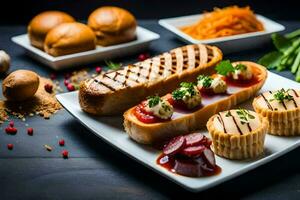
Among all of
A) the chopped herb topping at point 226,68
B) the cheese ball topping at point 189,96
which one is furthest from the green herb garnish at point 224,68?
the cheese ball topping at point 189,96

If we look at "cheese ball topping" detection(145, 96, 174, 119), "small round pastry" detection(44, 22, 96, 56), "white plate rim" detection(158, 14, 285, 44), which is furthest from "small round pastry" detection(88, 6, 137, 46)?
"cheese ball topping" detection(145, 96, 174, 119)

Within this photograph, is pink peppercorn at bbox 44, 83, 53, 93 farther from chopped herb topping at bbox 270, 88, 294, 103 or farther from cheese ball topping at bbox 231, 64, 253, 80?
chopped herb topping at bbox 270, 88, 294, 103

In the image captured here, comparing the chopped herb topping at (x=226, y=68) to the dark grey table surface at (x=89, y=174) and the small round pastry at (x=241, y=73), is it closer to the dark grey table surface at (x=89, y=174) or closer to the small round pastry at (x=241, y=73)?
the small round pastry at (x=241, y=73)

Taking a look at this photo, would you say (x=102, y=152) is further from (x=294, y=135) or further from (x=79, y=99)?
(x=294, y=135)

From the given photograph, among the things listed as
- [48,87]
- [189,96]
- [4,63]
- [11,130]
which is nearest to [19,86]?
[48,87]

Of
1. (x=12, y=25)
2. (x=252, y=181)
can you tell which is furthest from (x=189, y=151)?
(x=12, y=25)

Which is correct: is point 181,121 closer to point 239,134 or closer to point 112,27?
point 239,134
